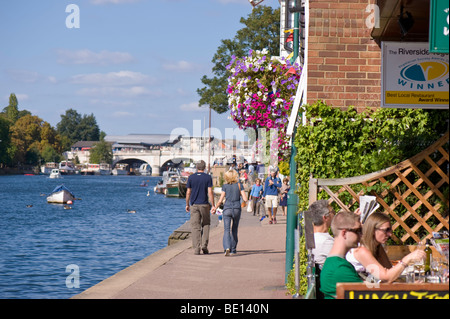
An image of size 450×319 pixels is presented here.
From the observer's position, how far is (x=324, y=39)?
895 cm

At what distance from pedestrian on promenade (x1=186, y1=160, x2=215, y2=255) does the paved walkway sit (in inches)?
15.3

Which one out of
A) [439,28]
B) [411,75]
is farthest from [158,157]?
[439,28]

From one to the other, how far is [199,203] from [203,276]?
9.65 ft

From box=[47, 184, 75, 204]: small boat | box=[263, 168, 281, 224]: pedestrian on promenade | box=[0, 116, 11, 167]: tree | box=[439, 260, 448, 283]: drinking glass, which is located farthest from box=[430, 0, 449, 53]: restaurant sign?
box=[0, 116, 11, 167]: tree

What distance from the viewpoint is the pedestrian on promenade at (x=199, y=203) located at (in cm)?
1364

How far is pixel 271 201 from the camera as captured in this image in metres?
22.0

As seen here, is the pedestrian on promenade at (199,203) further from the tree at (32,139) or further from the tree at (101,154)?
the tree at (101,154)

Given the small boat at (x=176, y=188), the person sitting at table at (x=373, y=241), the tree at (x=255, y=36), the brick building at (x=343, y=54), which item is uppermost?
the tree at (x=255, y=36)

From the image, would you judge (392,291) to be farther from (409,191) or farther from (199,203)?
(199,203)

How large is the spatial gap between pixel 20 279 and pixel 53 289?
254 cm

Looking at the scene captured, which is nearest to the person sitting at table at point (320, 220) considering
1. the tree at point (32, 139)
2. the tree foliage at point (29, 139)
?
the tree foliage at point (29, 139)

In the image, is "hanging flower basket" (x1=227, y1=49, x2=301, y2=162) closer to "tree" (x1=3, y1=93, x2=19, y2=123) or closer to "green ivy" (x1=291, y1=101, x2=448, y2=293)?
"green ivy" (x1=291, y1=101, x2=448, y2=293)

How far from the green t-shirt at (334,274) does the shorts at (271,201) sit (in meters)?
16.4

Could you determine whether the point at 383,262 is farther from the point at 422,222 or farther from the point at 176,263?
the point at 176,263
